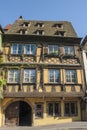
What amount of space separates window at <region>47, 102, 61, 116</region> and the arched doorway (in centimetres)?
176

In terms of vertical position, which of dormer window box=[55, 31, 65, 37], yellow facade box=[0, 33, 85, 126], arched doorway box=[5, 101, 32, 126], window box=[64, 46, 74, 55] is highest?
dormer window box=[55, 31, 65, 37]

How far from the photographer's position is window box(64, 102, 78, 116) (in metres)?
18.8

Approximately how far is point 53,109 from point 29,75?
3.70 meters

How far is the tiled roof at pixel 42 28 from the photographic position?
829 inches

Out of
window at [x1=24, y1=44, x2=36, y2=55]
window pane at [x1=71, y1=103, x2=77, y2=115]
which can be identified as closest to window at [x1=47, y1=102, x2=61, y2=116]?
window pane at [x1=71, y1=103, x2=77, y2=115]

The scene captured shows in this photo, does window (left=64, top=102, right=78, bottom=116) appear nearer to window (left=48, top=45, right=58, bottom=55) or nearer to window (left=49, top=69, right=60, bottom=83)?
window (left=49, top=69, right=60, bottom=83)

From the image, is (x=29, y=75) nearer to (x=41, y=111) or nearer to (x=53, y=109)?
(x=41, y=111)

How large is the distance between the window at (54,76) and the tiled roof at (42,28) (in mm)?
3937

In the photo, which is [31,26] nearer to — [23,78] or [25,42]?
[25,42]

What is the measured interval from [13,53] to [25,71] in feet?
6.77

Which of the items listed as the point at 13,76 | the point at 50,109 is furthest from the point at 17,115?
the point at 13,76

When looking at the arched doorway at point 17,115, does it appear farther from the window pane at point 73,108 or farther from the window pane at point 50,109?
the window pane at point 73,108

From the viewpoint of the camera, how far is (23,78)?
18.9 meters

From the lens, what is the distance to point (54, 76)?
1930 cm
